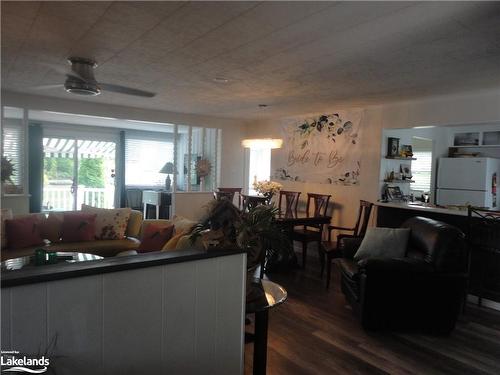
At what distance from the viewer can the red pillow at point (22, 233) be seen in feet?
12.4

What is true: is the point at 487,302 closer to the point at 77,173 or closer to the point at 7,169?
the point at 7,169

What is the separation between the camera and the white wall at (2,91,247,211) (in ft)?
17.4

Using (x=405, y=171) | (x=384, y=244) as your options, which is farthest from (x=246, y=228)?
(x=405, y=171)

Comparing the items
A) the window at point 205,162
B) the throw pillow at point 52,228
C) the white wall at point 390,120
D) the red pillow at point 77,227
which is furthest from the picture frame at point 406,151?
the throw pillow at point 52,228

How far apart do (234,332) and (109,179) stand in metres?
7.66

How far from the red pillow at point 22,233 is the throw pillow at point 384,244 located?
139 inches

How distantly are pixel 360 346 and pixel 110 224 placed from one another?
10.5 ft

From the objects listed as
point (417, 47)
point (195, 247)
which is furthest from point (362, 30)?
point (195, 247)

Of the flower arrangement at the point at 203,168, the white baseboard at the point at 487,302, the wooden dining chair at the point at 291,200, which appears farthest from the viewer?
the flower arrangement at the point at 203,168

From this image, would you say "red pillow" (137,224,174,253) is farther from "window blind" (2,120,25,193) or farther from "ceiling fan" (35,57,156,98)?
"window blind" (2,120,25,193)

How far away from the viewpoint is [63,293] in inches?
52.3

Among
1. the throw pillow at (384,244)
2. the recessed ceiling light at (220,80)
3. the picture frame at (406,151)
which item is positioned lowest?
the throw pillow at (384,244)

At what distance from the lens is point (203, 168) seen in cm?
724

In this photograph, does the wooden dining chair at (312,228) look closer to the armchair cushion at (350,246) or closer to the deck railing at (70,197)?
the armchair cushion at (350,246)
